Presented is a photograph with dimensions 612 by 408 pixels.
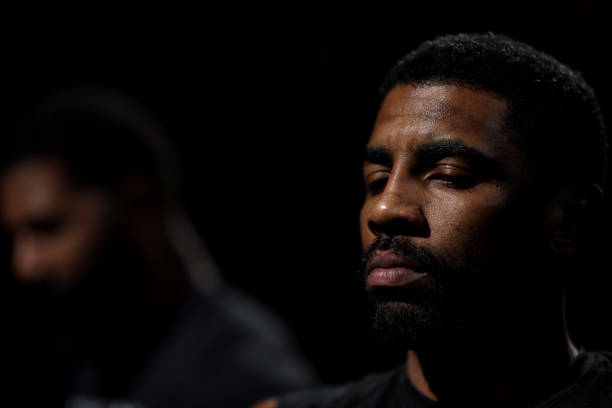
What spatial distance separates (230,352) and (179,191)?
0.67m

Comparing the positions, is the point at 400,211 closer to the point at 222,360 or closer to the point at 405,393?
the point at 405,393

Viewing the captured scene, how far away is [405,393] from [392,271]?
248mm

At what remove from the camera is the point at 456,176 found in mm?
1047

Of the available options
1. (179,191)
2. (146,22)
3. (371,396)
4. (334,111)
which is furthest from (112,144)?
(371,396)

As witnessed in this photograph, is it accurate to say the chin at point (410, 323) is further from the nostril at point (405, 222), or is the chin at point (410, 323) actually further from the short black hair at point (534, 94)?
the short black hair at point (534, 94)

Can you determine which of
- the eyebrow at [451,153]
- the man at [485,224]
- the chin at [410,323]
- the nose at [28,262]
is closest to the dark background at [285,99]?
the man at [485,224]

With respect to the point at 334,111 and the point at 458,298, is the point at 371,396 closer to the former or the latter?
the point at 458,298

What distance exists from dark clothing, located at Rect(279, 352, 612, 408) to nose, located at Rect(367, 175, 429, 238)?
0.94 ft


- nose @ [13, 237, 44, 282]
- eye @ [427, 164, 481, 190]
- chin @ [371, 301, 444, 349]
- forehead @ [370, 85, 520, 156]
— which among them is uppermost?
forehead @ [370, 85, 520, 156]

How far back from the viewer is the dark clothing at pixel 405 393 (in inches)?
40.5

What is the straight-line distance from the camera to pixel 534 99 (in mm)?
1080

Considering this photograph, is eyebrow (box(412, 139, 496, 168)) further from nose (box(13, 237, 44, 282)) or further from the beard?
nose (box(13, 237, 44, 282))

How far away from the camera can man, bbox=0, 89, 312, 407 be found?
6.40 feet

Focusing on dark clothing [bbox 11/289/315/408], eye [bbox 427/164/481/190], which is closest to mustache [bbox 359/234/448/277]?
eye [bbox 427/164/481/190]
